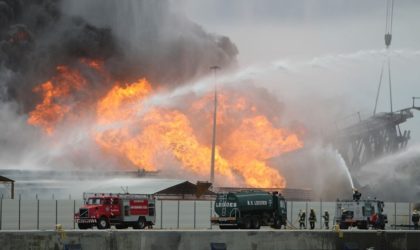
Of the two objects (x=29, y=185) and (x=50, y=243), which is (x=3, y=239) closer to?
(x=50, y=243)

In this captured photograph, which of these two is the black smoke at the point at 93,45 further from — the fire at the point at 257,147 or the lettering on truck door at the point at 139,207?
the lettering on truck door at the point at 139,207

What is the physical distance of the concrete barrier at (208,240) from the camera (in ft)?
115

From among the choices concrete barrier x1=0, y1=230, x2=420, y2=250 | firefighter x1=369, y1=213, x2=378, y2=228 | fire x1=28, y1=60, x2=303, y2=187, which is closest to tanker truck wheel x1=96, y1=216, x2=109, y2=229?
concrete barrier x1=0, y1=230, x2=420, y2=250

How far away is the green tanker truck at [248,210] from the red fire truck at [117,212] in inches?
156

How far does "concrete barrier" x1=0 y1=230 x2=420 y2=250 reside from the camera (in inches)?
1374

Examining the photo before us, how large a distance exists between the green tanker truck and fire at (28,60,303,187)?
36.6m

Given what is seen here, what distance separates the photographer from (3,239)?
34.5m

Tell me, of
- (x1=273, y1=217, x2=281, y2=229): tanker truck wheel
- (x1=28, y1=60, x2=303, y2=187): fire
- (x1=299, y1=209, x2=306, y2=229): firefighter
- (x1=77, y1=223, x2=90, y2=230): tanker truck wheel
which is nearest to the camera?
(x1=77, y1=223, x2=90, y2=230): tanker truck wheel

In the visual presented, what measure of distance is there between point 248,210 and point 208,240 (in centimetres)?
1330

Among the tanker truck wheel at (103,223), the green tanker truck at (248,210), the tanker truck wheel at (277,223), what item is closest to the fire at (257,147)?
the green tanker truck at (248,210)

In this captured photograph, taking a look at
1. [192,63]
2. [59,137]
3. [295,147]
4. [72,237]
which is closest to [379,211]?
[72,237]

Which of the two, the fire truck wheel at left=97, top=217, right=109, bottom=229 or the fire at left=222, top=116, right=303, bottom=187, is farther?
the fire at left=222, top=116, right=303, bottom=187

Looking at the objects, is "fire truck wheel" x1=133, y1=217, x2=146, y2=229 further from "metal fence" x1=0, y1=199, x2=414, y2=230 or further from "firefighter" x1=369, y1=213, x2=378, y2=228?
"firefighter" x1=369, y1=213, x2=378, y2=228

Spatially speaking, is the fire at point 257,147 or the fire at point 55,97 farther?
the fire at point 55,97
